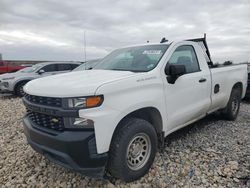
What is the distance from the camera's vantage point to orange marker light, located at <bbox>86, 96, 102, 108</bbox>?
2424 mm

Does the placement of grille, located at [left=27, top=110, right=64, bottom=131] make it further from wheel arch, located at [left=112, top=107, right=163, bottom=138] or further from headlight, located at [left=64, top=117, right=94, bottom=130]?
wheel arch, located at [left=112, top=107, right=163, bottom=138]

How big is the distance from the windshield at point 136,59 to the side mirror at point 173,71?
0.20m

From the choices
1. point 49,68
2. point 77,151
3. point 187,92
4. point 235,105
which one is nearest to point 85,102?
point 77,151

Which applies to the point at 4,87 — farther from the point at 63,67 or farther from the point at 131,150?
the point at 131,150

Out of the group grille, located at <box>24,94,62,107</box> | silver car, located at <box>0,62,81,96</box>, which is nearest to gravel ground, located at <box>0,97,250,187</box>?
grille, located at <box>24,94,62,107</box>

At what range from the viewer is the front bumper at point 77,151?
2.41 metres

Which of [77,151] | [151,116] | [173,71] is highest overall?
[173,71]

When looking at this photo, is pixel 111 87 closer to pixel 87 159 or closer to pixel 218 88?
pixel 87 159

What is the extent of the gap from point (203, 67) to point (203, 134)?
4.38ft

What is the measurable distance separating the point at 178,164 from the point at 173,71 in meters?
1.36

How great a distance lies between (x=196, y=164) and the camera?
11.2 feet

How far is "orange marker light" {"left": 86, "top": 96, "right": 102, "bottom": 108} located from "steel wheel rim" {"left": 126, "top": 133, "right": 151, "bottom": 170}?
0.69 m

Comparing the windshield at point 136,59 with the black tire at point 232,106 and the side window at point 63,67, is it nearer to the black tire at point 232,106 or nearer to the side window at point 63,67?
the black tire at point 232,106

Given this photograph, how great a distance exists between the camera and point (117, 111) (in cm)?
257
